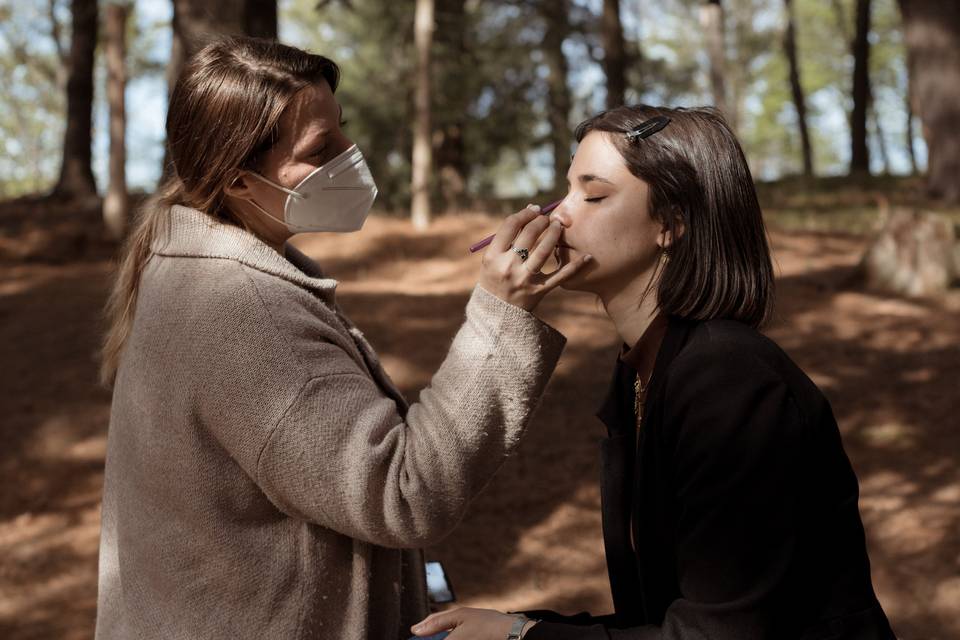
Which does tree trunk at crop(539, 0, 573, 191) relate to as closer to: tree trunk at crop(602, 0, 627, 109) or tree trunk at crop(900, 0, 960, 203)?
tree trunk at crop(602, 0, 627, 109)

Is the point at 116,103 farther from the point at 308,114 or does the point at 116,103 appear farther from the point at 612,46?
the point at 308,114

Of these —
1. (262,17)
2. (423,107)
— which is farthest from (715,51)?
(262,17)

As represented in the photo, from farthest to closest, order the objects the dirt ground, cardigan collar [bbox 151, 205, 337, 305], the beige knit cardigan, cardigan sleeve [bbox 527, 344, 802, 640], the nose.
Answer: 1. the dirt ground
2. the nose
3. cardigan collar [bbox 151, 205, 337, 305]
4. the beige knit cardigan
5. cardigan sleeve [bbox 527, 344, 802, 640]

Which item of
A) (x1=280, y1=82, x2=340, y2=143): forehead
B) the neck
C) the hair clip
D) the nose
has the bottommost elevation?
the neck

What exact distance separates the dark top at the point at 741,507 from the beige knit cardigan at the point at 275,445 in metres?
0.27

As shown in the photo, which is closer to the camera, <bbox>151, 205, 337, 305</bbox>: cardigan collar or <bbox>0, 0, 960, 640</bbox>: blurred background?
<bbox>151, 205, 337, 305</bbox>: cardigan collar

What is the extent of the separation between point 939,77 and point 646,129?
12.0 metres

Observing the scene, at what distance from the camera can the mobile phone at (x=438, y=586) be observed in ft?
8.34

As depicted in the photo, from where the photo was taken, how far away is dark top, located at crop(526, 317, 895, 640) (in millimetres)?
1702

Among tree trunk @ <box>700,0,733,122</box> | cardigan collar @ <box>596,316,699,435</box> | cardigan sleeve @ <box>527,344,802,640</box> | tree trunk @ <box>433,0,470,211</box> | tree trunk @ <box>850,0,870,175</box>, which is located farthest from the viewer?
tree trunk @ <box>850,0,870,175</box>

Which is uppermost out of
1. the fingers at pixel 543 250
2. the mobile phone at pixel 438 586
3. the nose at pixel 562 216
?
the nose at pixel 562 216

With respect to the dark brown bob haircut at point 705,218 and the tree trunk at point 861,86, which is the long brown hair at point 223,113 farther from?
the tree trunk at point 861,86

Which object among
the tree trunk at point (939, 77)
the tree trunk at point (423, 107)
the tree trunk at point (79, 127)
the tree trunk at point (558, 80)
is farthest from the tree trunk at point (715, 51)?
the tree trunk at point (79, 127)

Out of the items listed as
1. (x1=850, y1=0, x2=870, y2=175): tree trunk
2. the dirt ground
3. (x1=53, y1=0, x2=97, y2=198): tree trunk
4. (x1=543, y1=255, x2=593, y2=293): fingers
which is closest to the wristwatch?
(x1=543, y1=255, x2=593, y2=293): fingers
